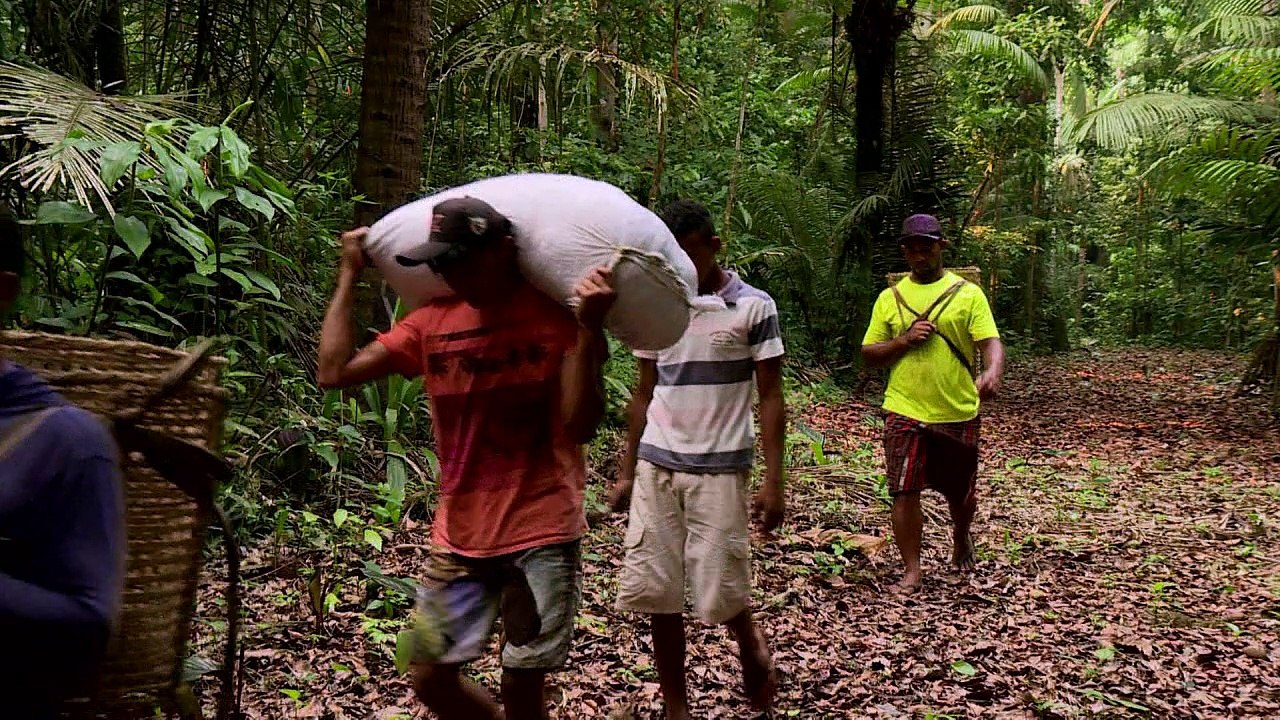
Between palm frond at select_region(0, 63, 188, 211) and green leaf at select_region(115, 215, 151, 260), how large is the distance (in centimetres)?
12

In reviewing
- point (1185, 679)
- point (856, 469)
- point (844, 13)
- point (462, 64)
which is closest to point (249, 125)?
point (462, 64)

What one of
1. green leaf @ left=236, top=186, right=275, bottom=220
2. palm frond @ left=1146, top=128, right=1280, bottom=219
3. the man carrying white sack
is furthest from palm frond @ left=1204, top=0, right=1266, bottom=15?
the man carrying white sack

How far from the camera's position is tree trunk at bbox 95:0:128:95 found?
5812mm

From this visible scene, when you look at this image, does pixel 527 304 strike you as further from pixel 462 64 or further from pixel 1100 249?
pixel 1100 249

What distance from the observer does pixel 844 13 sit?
40.8 ft

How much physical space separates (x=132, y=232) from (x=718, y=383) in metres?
2.28

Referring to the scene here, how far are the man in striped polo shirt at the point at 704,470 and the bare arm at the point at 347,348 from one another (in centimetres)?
125

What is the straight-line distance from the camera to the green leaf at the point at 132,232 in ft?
12.8

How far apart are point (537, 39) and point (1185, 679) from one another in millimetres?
6515

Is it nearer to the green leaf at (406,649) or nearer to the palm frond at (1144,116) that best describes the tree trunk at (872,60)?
the palm frond at (1144,116)

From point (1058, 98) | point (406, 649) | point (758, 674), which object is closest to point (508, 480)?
point (406, 649)

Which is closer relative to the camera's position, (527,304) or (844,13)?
(527,304)

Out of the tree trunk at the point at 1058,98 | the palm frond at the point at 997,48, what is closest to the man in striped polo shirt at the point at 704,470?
the palm frond at the point at 997,48

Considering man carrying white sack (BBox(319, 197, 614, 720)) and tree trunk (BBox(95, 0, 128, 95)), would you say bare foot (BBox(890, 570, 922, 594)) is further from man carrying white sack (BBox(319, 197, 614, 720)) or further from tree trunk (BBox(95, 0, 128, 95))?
tree trunk (BBox(95, 0, 128, 95))
